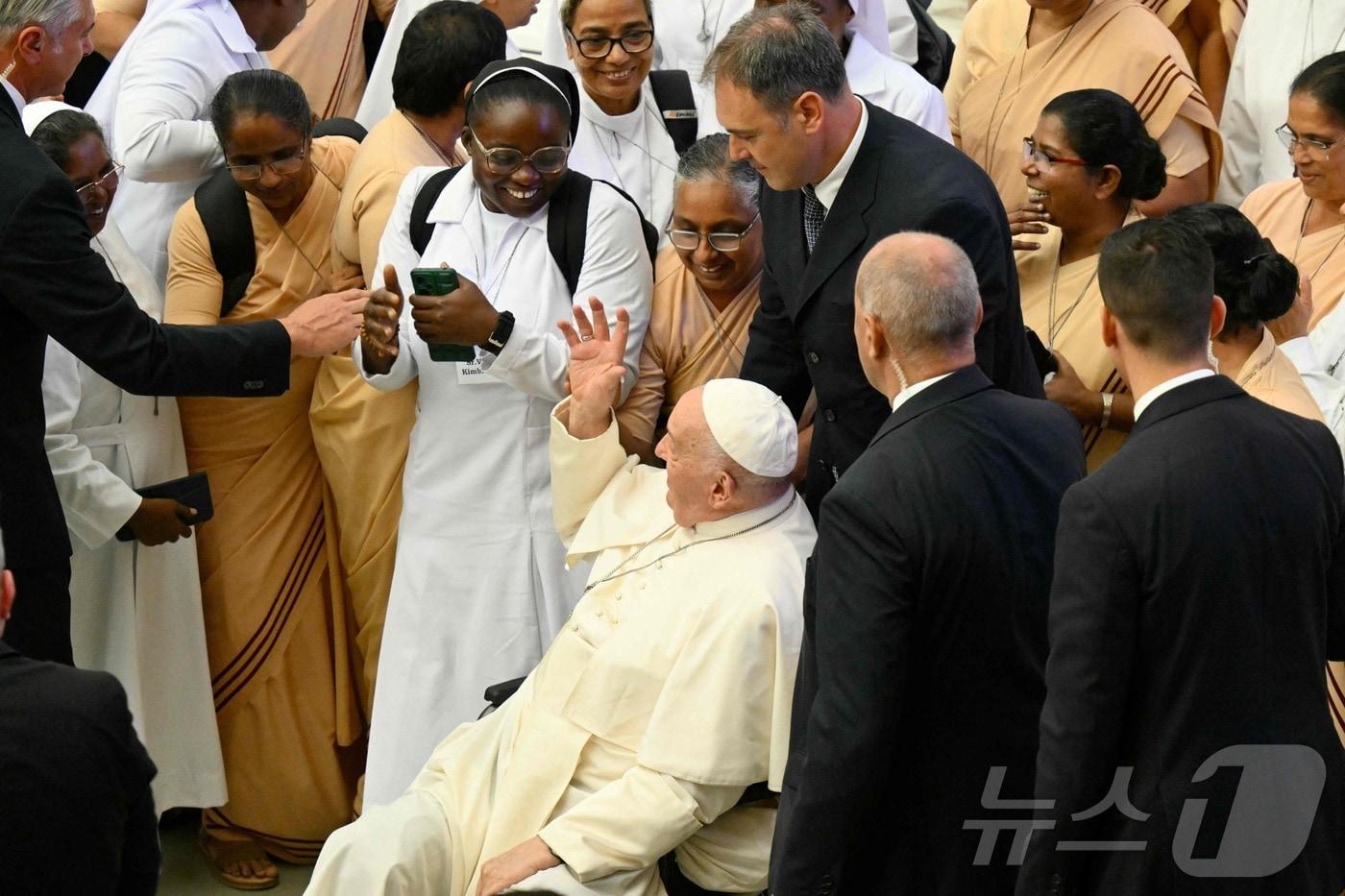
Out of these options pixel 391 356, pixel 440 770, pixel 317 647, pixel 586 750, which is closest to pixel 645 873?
pixel 586 750

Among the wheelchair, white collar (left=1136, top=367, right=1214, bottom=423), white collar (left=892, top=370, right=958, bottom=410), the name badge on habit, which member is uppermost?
white collar (left=1136, top=367, right=1214, bottom=423)

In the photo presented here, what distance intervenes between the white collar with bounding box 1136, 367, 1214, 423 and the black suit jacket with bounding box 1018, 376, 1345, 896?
0.01m

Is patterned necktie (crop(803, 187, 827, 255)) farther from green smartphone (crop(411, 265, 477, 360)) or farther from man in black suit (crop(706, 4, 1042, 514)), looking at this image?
green smartphone (crop(411, 265, 477, 360))

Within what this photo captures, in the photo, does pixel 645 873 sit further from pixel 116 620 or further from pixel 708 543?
pixel 116 620

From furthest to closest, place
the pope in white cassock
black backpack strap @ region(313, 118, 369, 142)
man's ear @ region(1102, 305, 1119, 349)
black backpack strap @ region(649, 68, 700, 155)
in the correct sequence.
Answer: black backpack strap @ region(313, 118, 369, 142)
black backpack strap @ region(649, 68, 700, 155)
the pope in white cassock
man's ear @ region(1102, 305, 1119, 349)

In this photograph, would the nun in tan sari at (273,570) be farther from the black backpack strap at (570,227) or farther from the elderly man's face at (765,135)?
the elderly man's face at (765,135)

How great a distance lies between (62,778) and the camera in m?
2.44

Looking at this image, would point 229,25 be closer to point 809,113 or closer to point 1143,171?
point 809,113

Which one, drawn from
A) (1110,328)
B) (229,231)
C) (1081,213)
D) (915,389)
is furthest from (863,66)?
(1110,328)

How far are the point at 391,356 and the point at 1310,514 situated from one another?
2427mm

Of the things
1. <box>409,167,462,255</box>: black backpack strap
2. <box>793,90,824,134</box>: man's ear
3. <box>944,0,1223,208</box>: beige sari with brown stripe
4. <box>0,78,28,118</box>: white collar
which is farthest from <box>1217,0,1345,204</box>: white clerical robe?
<box>0,78,28,118</box>: white collar

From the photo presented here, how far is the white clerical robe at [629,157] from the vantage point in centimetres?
499

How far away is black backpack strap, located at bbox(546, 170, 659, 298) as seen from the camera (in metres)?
4.46

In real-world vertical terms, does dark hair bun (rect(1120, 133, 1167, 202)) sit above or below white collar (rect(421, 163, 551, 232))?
above
